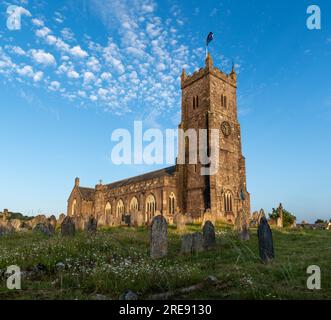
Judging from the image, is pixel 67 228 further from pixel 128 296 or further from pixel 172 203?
pixel 172 203

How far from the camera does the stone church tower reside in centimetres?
2928

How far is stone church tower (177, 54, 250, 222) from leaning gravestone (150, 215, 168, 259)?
17.5m

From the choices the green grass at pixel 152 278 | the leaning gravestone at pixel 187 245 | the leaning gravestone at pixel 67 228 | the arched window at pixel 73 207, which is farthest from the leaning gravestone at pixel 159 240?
the arched window at pixel 73 207

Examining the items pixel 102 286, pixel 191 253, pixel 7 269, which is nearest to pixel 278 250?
pixel 191 253

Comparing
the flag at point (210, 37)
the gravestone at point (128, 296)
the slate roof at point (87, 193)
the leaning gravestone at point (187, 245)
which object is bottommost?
the gravestone at point (128, 296)

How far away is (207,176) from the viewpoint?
29.3m

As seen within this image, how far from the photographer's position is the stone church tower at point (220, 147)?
2928 cm

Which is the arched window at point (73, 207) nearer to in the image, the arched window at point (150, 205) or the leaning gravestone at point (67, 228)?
the arched window at point (150, 205)

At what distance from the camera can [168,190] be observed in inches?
1289

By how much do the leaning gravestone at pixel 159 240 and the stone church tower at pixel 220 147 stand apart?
1750 cm

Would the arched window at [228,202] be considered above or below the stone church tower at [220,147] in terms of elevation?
below

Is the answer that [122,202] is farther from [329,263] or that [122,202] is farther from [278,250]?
[329,263]

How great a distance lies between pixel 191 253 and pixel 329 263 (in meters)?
4.38

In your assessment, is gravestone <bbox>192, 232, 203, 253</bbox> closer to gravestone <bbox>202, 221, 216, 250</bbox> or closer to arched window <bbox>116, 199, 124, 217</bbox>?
gravestone <bbox>202, 221, 216, 250</bbox>
